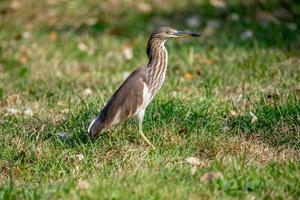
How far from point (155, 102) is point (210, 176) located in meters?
1.92

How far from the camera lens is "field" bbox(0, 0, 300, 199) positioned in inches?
207

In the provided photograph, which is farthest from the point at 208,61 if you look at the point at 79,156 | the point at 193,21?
the point at 79,156

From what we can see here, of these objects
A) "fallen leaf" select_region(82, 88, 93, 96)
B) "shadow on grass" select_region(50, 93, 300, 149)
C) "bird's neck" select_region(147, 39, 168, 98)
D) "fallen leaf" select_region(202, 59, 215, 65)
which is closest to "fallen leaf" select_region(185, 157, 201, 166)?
"shadow on grass" select_region(50, 93, 300, 149)

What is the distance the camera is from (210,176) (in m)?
5.27

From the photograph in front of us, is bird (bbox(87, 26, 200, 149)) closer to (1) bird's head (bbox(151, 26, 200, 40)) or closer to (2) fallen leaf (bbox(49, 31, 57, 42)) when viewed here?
(1) bird's head (bbox(151, 26, 200, 40))

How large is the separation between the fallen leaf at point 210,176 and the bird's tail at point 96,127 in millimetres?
1160

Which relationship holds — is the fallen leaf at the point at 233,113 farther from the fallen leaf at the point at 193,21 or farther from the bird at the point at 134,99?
the fallen leaf at the point at 193,21

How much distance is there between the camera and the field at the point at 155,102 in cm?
527

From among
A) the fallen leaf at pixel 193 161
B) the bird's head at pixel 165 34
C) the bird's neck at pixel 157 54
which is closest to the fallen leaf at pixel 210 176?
the fallen leaf at pixel 193 161

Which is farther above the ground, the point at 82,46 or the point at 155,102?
the point at 155,102

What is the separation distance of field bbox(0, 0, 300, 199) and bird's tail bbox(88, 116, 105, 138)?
0.14 meters

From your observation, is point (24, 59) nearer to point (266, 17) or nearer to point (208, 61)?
point (208, 61)

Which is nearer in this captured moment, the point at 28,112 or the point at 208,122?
the point at 208,122

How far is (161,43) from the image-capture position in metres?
6.52
